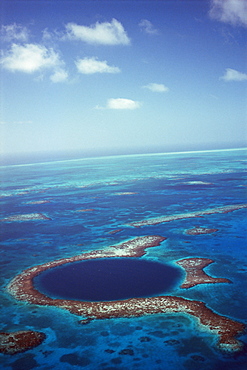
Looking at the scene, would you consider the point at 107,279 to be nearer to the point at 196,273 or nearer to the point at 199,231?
the point at 196,273

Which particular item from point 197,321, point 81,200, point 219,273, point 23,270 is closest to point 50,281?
point 23,270

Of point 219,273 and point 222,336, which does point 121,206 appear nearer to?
point 219,273

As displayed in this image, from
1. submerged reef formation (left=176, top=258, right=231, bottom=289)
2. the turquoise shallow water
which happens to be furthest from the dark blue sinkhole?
the turquoise shallow water

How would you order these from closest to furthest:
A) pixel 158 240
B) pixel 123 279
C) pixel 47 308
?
pixel 47 308, pixel 123 279, pixel 158 240

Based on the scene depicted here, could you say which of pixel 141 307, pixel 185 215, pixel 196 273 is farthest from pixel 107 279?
pixel 185 215

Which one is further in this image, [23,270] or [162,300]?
[23,270]

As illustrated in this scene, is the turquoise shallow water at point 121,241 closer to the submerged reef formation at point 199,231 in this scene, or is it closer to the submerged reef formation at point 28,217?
the submerged reef formation at point 199,231

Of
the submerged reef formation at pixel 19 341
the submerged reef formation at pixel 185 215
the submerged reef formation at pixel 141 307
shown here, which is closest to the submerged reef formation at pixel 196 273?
the submerged reef formation at pixel 141 307
